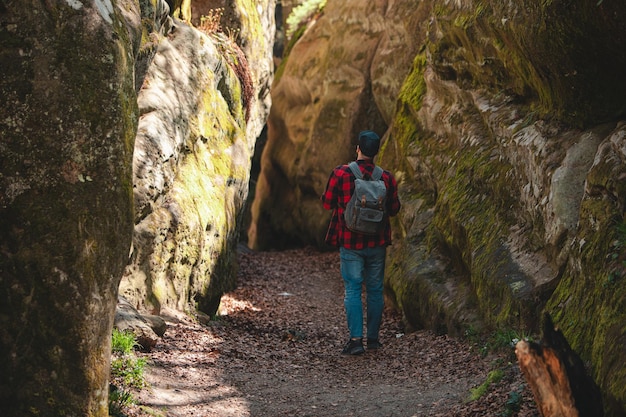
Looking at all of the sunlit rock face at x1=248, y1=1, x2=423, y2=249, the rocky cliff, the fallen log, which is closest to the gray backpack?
the rocky cliff

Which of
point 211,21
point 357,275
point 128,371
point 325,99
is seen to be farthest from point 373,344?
point 325,99

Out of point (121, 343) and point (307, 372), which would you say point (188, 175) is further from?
point (121, 343)

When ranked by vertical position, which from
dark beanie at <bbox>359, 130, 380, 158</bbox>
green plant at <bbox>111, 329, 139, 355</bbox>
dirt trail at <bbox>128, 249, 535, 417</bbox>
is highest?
dark beanie at <bbox>359, 130, 380, 158</bbox>

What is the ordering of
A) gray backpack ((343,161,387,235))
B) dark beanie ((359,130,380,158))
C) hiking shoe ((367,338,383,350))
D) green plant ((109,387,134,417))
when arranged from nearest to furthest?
green plant ((109,387,134,417)) < gray backpack ((343,161,387,235)) < dark beanie ((359,130,380,158)) < hiking shoe ((367,338,383,350))

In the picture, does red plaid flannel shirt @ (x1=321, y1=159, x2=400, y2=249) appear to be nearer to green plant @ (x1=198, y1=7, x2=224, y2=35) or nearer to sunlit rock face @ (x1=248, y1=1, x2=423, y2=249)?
green plant @ (x1=198, y1=7, x2=224, y2=35)

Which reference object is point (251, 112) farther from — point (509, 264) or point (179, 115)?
point (509, 264)

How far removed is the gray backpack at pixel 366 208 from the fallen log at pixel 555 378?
144 inches

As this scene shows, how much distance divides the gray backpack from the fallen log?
3667 mm

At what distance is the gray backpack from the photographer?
25.9 feet

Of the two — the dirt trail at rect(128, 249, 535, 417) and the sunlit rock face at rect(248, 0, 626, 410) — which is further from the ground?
the sunlit rock face at rect(248, 0, 626, 410)

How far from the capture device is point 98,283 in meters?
4.36

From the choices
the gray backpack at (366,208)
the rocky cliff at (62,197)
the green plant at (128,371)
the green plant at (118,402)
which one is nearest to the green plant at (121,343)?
the green plant at (128,371)

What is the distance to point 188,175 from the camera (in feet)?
33.9

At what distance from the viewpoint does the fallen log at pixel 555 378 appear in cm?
427
